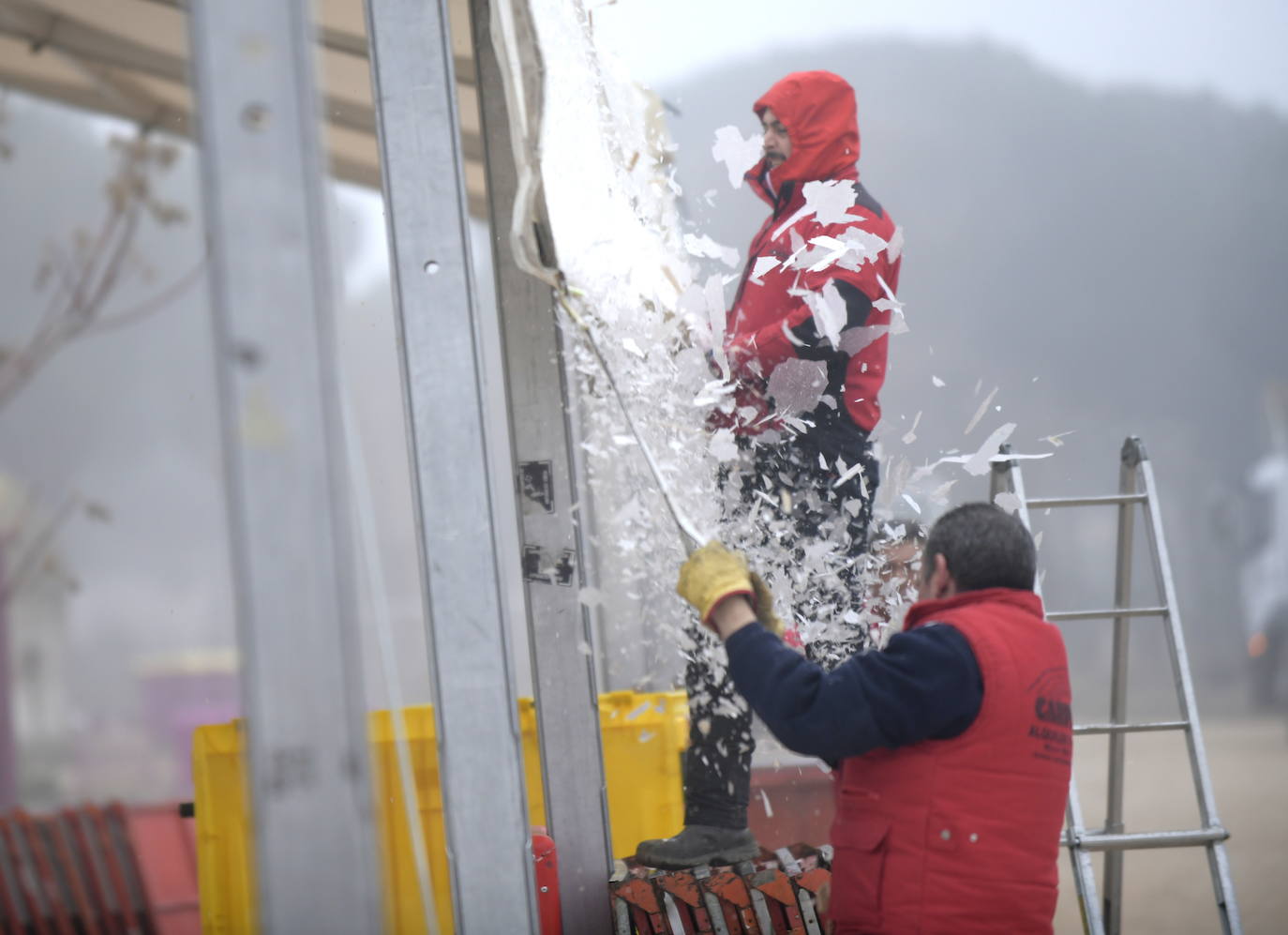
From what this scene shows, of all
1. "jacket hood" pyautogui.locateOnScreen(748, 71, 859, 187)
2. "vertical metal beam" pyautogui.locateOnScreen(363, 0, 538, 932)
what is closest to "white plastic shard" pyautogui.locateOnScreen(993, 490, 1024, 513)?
"jacket hood" pyautogui.locateOnScreen(748, 71, 859, 187)

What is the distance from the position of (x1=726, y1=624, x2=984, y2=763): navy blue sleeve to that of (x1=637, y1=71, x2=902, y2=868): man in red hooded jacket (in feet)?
2.18

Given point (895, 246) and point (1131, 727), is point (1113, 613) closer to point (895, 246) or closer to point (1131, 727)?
point (1131, 727)

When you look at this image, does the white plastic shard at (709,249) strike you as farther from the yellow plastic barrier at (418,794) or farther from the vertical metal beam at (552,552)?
the yellow plastic barrier at (418,794)

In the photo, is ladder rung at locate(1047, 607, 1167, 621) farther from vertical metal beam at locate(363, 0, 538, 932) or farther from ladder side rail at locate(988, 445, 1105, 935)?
vertical metal beam at locate(363, 0, 538, 932)

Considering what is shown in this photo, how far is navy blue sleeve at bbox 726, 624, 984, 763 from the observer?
1.57m

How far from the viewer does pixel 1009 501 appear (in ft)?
8.71

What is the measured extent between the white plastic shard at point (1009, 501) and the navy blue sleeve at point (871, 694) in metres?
1.07

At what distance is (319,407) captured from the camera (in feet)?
4.09

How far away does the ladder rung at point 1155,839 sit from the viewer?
2.48m

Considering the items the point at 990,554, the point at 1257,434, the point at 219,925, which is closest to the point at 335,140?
the point at 219,925

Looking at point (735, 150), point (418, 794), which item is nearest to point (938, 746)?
point (418, 794)

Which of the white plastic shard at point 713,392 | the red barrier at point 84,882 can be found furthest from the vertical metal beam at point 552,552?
the red barrier at point 84,882

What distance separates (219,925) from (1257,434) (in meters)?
13.5

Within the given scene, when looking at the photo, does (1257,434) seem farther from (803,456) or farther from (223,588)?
(803,456)
